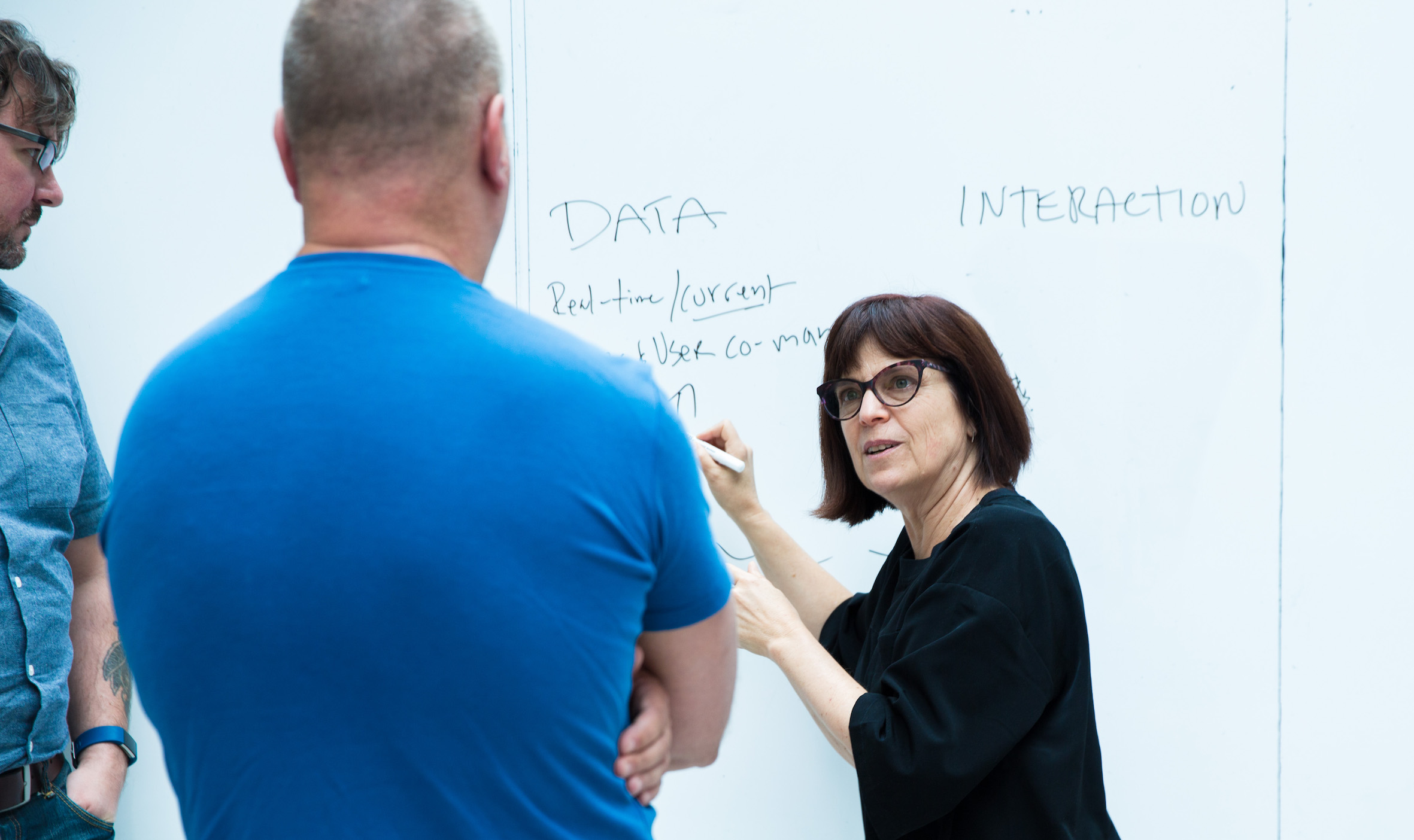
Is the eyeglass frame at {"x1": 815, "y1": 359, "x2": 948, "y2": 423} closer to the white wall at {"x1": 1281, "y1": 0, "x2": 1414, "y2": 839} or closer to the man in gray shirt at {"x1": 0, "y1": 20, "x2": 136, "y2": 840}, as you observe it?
the white wall at {"x1": 1281, "y1": 0, "x2": 1414, "y2": 839}

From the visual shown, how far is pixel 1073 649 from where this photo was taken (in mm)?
1165

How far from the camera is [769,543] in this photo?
153 centimetres

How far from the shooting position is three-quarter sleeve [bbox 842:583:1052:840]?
43.6 inches

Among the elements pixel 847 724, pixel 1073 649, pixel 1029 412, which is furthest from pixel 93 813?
pixel 1029 412

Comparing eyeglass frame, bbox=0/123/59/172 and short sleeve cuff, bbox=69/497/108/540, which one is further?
short sleeve cuff, bbox=69/497/108/540

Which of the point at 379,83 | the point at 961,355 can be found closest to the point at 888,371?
the point at 961,355

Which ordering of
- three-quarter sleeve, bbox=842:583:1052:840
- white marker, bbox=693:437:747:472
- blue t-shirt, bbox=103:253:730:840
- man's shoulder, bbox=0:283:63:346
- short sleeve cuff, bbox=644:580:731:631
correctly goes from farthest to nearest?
white marker, bbox=693:437:747:472 < man's shoulder, bbox=0:283:63:346 < three-quarter sleeve, bbox=842:583:1052:840 < short sleeve cuff, bbox=644:580:731:631 < blue t-shirt, bbox=103:253:730:840

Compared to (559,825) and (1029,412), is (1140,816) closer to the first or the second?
(1029,412)

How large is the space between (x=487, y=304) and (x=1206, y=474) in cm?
138

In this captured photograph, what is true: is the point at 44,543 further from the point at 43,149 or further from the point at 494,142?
the point at 494,142

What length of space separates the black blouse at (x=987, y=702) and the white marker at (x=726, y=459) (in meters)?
0.37

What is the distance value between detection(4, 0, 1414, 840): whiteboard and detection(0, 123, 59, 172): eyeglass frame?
0.38 m

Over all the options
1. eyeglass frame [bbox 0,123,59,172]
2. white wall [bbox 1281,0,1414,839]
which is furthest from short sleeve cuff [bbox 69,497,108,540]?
white wall [bbox 1281,0,1414,839]

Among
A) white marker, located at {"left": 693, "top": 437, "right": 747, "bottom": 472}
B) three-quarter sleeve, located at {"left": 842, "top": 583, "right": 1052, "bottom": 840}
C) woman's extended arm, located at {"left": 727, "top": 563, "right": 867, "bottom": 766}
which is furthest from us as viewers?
white marker, located at {"left": 693, "top": 437, "right": 747, "bottom": 472}
